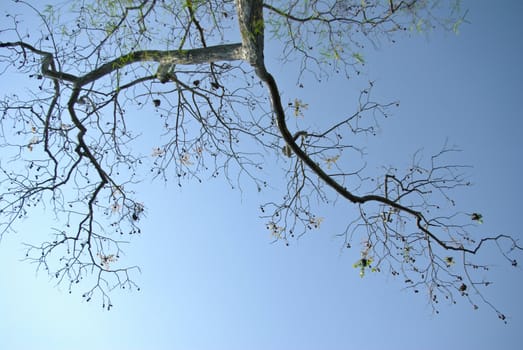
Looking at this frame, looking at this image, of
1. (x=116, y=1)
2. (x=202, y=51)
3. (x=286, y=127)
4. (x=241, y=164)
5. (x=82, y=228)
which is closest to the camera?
(x=116, y=1)

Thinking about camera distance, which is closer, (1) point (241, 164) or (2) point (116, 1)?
(2) point (116, 1)

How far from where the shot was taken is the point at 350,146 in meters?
3.24

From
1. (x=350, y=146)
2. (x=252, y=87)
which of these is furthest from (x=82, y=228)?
(x=350, y=146)

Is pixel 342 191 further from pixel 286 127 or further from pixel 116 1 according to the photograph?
pixel 116 1

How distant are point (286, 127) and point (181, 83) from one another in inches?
40.4

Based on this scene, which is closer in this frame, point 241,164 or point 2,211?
point 2,211

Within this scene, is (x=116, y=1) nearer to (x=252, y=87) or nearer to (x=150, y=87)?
(x=150, y=87)

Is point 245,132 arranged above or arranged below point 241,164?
above

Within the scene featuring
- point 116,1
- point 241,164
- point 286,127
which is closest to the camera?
point 116,1

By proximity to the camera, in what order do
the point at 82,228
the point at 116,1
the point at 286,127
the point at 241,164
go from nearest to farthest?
1. the point at 116,1
2. the point at 286,127
3. the point at 82,228
4. the point at 241,164

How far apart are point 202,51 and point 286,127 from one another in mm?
852

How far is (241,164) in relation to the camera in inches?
135

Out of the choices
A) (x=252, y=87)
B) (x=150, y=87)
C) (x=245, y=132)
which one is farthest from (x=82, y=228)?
(x=252, y=87)

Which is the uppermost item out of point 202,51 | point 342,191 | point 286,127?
point 202,51
